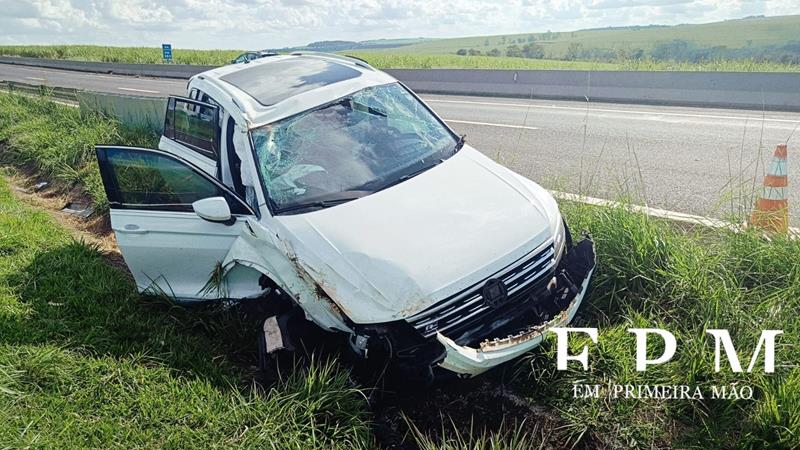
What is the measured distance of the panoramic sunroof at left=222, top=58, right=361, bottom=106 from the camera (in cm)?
458

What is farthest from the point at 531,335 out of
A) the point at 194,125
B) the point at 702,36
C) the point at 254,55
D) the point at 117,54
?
the point at 117,54

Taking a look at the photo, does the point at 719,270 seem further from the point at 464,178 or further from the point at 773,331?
the point at 464,178

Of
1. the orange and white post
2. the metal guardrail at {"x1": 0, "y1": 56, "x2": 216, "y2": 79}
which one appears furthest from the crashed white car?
the metal guardrail at {"x1": 0, "y1": 56, "x2": 216, "y2": 79}

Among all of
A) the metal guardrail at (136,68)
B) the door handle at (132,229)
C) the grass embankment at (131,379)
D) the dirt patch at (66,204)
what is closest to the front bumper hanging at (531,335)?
the grass embankment at (131,379)

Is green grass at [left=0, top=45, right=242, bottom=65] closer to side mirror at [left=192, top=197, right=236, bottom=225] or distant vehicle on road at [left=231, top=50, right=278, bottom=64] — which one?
distant vehicle on road at [left=231, top=50, right=278, bottom=64]

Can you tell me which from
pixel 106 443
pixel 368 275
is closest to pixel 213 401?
pixel 106 443

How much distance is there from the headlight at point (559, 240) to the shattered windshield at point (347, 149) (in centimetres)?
97

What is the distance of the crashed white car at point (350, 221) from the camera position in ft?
10.0

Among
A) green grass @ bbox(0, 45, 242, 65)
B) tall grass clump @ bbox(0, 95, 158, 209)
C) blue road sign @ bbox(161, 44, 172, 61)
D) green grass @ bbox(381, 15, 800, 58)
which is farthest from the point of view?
green grass @ bbox(0, 45, 242, 65)

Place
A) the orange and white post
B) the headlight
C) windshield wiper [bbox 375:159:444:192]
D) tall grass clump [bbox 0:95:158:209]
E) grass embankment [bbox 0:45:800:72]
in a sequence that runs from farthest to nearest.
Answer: grass embankment [bbox 0:45:800:72], tall grass clump [bbox 0:95:158:209], the orange and white post, windshield wiper [bbox 375:159:444:192], the headlight

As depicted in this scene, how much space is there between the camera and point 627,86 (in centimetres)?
1529

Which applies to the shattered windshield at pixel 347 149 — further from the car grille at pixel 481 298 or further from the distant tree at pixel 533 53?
the distant tree at pixel 533 53

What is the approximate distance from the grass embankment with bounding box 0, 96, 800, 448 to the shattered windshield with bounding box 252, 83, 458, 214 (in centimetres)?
107

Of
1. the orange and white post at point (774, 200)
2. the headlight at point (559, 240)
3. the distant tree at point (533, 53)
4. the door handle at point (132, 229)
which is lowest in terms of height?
the door handle at point (132, 229)
